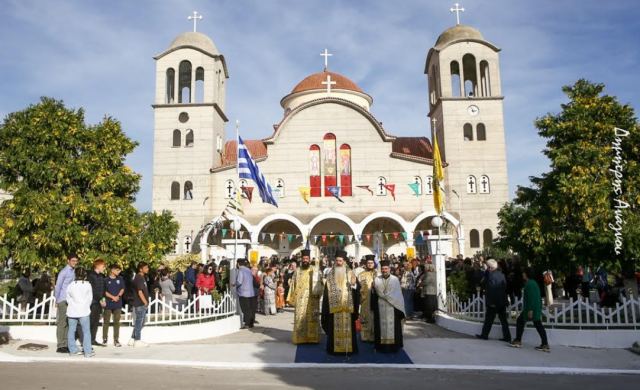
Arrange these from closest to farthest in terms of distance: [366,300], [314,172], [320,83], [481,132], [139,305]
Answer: [139,305], [366,300], [314,172], [481,132], [320,83]

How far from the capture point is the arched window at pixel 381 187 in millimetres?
29414

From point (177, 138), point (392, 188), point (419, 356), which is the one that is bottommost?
point (419, 356)

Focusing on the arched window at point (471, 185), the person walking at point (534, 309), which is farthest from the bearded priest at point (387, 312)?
the arched window at point (471, 185)

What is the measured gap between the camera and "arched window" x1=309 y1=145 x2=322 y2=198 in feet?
97.2

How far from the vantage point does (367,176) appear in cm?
2967

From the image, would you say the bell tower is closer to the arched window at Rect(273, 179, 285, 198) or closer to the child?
the arched window at Rect(273, 179, 285, 198)

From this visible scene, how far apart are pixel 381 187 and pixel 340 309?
21.5 meters

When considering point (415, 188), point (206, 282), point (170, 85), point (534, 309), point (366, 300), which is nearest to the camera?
point (534, 309)

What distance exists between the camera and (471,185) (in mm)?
29562

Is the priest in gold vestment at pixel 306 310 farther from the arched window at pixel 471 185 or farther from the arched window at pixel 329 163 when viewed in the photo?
the arched window at pixel 471 185

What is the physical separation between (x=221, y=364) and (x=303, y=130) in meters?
23.7

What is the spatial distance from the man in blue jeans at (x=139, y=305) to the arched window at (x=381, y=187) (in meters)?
21.0

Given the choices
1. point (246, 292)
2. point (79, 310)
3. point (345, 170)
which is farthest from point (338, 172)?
point (79, 310)

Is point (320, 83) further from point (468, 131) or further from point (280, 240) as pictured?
point (280, 240)
